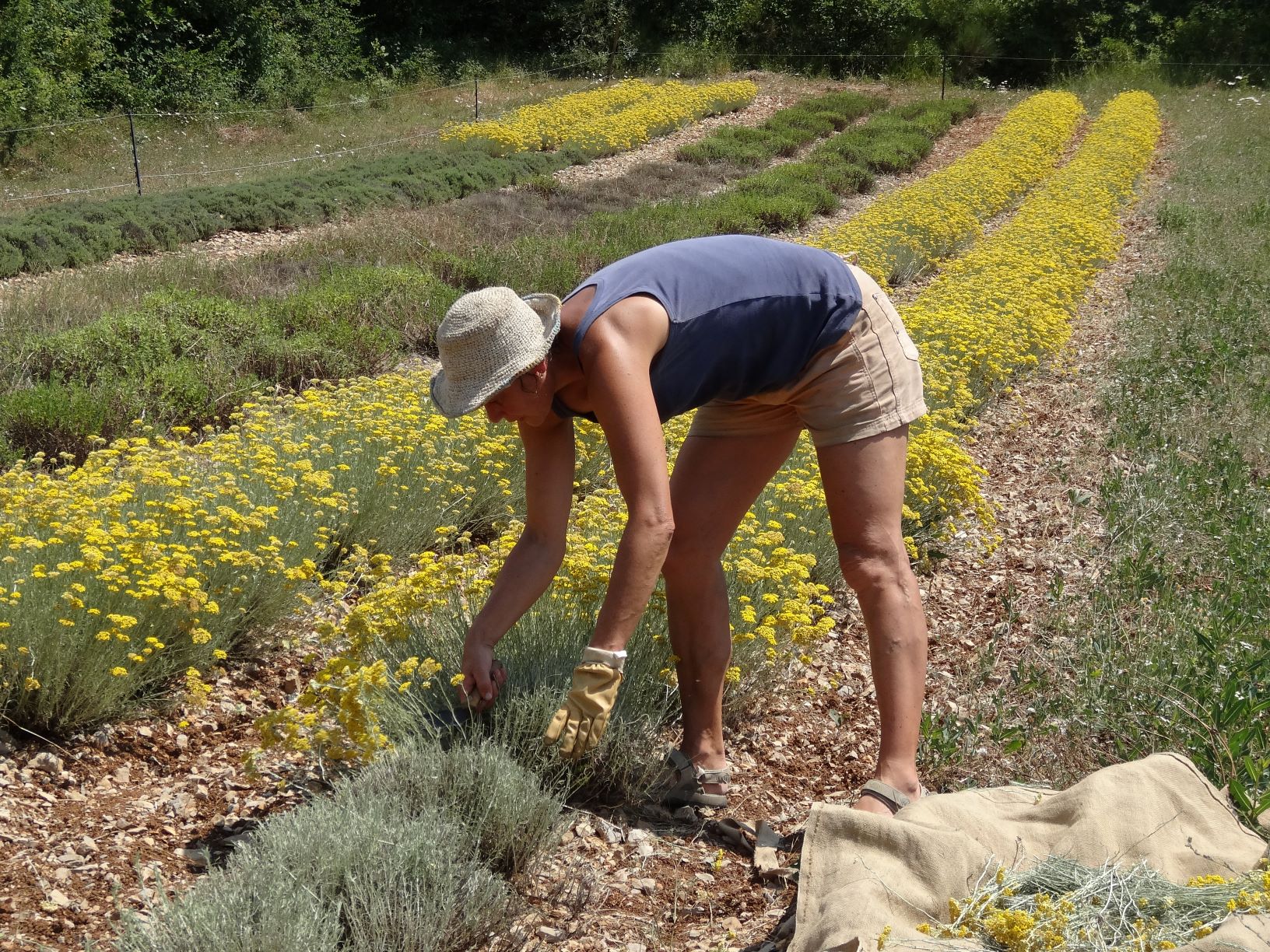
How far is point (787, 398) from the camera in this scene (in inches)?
116

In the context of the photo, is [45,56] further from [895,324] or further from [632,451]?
[632,451]

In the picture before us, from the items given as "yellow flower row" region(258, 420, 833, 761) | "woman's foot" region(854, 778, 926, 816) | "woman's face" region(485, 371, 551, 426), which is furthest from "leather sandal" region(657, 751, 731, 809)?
"woman's face" region(485, 371, 551, 426)

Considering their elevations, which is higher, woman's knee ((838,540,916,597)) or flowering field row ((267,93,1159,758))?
woman's knee ((838,540,916,597))

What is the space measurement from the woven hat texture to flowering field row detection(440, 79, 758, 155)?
16.9 m

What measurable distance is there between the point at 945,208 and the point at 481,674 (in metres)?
11.0

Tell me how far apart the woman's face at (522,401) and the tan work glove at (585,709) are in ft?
1.78

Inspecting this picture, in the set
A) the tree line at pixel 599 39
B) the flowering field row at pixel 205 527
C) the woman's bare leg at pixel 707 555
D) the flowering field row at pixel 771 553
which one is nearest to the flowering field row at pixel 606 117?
the tree line at pixel 599 39

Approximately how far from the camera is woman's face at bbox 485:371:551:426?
252 cm

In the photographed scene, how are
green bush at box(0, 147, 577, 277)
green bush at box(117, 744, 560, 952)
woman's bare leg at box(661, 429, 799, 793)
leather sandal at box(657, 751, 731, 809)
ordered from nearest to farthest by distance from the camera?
green bush at box(117, 744, 560, 952) < woman's bare leg at box(661, 429, 799, 793) < leather sandal at box(657, 751, 731, 809) < green bush at box(0, 147, 577, 277)

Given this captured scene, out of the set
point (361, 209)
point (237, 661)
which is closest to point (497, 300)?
point (237, 661)

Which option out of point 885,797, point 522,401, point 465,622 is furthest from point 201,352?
point 885,797

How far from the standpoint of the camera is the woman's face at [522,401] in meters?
2.52

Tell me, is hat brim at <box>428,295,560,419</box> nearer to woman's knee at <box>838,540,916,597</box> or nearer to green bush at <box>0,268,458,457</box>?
woman's knee at <box>838,540,916,597</box>

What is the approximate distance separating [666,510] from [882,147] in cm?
1814
